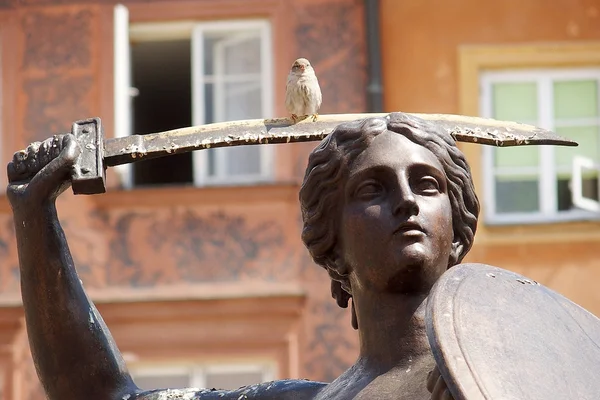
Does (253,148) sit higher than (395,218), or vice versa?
(395,218)

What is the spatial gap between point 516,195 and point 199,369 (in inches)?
115

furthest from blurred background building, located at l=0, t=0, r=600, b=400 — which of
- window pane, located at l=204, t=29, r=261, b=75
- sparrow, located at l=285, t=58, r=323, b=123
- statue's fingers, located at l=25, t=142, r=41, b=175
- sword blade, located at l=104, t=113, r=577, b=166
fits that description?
statue's fingers, located at l=25, t=142, r=41, b=175

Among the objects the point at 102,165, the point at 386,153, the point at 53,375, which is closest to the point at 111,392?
the point at 53,375

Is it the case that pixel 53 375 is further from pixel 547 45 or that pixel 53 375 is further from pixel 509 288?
pixel 547 45

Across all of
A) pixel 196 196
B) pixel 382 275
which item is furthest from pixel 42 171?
pixel 196 196

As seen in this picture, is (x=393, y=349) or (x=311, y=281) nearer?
(x=393, y=349)

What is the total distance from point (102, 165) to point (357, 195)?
2.60 ft

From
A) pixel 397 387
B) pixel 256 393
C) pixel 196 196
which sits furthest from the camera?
pixel 196 196

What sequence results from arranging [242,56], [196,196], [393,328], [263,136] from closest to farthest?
[393,328] → [263,136] → [196,196] → [242,56]

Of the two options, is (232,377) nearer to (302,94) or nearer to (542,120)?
(542,120)

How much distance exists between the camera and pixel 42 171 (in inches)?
265

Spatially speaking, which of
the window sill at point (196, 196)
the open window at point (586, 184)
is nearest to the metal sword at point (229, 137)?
the window sill at point (196, 196)

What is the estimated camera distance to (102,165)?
22.2 feet

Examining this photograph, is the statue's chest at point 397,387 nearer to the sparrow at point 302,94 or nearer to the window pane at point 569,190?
the sparrow at point 302,94
